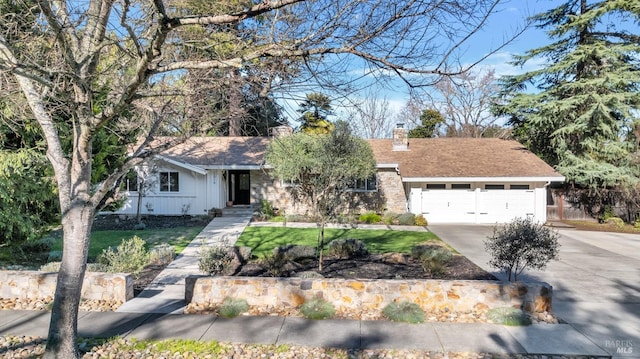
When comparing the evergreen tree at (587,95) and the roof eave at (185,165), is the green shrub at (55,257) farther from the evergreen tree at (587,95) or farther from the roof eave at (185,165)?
the evergreen tree at (587,95)

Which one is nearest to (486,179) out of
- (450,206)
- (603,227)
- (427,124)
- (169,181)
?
(450,206)

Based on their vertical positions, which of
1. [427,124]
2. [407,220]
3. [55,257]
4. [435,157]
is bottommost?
[55,257]

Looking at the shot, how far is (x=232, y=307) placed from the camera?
557 centimetres

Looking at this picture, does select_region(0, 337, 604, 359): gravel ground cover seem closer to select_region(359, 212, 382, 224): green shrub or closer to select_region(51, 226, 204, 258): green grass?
select_region(51, 226, 204, 258): green grass

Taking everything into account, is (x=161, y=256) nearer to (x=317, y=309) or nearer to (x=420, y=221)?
(x=317, y=309)

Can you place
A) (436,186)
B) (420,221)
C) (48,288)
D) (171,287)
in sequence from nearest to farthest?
(48,288) → (171,287) → (420,221) → (436,186)

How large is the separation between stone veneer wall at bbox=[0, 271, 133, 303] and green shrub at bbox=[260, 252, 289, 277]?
285 centimetres

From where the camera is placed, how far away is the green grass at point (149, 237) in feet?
36.4

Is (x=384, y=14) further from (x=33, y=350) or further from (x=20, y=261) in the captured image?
(x=20, y=261)

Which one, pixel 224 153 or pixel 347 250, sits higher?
pixel 224 153

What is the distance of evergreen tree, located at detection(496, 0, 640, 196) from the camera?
54.7 ft

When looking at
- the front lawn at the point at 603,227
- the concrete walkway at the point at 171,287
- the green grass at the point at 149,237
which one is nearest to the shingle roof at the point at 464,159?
the front lawn at the point at 603,227

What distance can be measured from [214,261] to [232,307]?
2176mm

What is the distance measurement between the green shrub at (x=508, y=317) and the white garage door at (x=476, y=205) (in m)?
11.7
